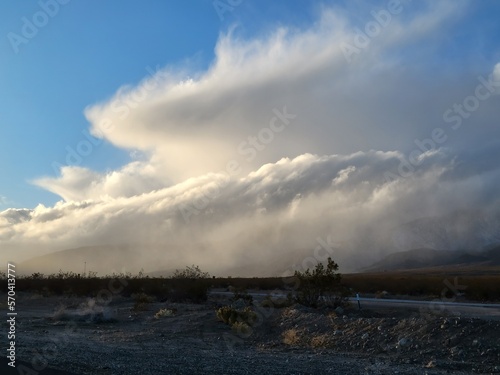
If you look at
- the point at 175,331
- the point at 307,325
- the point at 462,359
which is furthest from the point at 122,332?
the point at 462,359

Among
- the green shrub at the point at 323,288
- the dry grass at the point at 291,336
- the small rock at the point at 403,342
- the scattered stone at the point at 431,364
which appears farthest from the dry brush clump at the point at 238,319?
the scattered stone at the point at 431,364

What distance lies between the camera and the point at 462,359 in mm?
15531

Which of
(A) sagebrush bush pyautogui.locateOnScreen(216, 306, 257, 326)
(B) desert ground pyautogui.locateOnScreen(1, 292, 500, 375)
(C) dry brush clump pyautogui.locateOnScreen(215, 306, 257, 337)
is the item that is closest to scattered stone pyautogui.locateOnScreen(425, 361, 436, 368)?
(B) desert ground pyautogui.locateOnScreen(1, 292, 500, 375)

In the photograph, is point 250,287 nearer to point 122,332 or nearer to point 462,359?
point 122,332

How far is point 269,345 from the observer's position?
2031 centimetres

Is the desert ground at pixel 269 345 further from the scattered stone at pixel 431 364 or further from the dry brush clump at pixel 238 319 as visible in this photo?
the dry brush clump at pixel 238 319

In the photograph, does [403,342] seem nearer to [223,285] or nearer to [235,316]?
[235,316]

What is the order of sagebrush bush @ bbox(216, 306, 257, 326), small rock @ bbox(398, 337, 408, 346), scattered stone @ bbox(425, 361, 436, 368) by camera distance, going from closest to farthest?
scattered stone @ bbox(425, 361, 436, 368), small rock @ bbox(398, 337, 408, 346), sagebrush bush @ bbox(216, 306, 257, 326)

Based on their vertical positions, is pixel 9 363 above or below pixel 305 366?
above

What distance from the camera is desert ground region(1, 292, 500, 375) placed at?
13617 mm

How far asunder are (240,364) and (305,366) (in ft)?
5.71

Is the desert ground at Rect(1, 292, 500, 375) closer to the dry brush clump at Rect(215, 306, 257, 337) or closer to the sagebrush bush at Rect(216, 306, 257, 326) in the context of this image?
the dry brush clump at Rect(215, 306, 257, 337)

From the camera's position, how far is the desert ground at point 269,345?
1362 cm

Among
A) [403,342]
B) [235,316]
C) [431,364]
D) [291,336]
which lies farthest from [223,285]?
[431,364]
